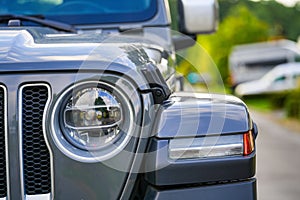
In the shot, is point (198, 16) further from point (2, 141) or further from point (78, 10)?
point (2, 141)

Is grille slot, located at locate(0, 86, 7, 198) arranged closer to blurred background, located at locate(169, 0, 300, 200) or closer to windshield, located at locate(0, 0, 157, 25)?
blurred background, located at locate(169, 0, 300, 200)

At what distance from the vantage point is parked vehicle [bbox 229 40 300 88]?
38.0 m

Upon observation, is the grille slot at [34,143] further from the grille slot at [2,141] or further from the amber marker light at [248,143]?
the amber marker light at [248,143]

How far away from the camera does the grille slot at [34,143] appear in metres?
2.36

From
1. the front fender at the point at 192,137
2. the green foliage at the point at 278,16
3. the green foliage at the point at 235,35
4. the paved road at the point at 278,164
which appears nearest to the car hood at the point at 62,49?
the front fender at the point at 192,137

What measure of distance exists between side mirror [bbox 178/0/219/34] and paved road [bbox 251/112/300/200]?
3.24m

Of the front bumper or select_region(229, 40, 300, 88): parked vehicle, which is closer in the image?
the front bumper

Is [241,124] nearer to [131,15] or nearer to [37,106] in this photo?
[37,106]

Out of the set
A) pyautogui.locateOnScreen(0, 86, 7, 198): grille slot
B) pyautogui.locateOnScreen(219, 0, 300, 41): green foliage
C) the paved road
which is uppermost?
pyautogui.locateOnScreen(0, 86, 7, 198): grille slot

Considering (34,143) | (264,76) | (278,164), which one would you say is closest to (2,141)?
(34,143)

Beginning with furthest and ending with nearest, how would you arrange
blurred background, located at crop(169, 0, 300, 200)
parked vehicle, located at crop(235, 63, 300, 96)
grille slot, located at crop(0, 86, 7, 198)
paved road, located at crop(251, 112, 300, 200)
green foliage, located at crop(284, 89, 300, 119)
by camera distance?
parked vehicle, located at crop(235, 63, 300, 96) → green foliage, located at crop(284, 89, 300, 119) → paved road, located at crop(251, 112, 300, 200) → blurred background, located at crop(169, 0, 300, 200) → grille slot, located at crop(0, 86, 7, 198)

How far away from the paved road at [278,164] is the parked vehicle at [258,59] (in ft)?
68.3

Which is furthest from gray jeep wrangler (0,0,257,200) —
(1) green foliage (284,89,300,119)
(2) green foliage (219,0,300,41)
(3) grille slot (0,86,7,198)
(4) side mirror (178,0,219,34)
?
(2) green foliage (219,0,300,41)

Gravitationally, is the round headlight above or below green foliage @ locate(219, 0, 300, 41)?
above
